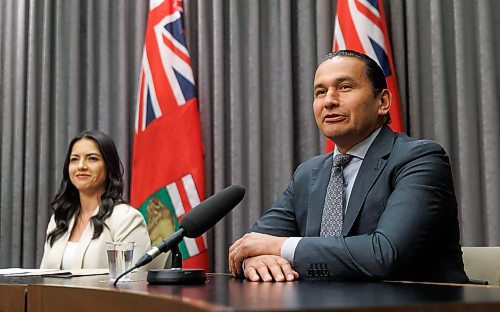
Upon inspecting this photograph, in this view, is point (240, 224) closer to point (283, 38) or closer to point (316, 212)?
point (283, 38)

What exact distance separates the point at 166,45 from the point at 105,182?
91 cm

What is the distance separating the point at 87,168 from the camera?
3646 millimetres

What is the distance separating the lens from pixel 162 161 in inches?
150

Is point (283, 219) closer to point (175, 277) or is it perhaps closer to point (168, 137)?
point (175, 277)

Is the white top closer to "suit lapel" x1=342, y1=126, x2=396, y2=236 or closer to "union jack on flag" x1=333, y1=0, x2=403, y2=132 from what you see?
"union jack on flag" x1=333, y1=0, x2=403, y2=132

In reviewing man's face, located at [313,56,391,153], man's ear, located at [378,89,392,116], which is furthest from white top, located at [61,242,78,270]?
man's ear, located at [378,89,392,116]

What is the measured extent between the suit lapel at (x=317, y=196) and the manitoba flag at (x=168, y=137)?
5.43 ft

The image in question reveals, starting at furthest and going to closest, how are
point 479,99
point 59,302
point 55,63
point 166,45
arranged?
1. point 55,63
2. point 166,45
3. point 479,99
4. point 59,302

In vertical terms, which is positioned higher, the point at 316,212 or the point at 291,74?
the point at 291,74

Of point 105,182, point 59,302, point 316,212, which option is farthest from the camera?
point 105,182

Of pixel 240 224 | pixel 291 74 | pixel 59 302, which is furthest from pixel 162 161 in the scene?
pixel 59 302

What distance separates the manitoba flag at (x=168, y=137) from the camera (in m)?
3.78

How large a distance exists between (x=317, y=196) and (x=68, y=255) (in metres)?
1.78

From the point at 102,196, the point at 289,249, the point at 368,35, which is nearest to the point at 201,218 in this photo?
the point at 289,249
